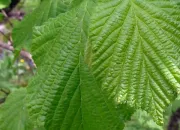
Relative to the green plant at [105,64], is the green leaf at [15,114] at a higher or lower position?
lower

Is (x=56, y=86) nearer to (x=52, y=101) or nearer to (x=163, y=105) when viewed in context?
(x=52, y=101)

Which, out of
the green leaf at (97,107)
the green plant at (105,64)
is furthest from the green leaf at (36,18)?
the green leaf at (97,107)

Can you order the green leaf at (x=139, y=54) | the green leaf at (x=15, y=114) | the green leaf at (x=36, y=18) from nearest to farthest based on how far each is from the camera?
the green leaf at (x=139, y=54)
the green leaf at (x=36, y=18)
the green leaf at (x=15, y=114)

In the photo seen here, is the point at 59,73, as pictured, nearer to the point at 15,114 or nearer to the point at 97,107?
the point at 97,107

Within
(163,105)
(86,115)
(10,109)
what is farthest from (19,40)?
(163,105)

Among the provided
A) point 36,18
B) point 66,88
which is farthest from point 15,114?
point 66,88

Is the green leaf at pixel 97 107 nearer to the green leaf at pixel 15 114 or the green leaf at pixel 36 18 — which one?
the green leaf at pixel 36 18
